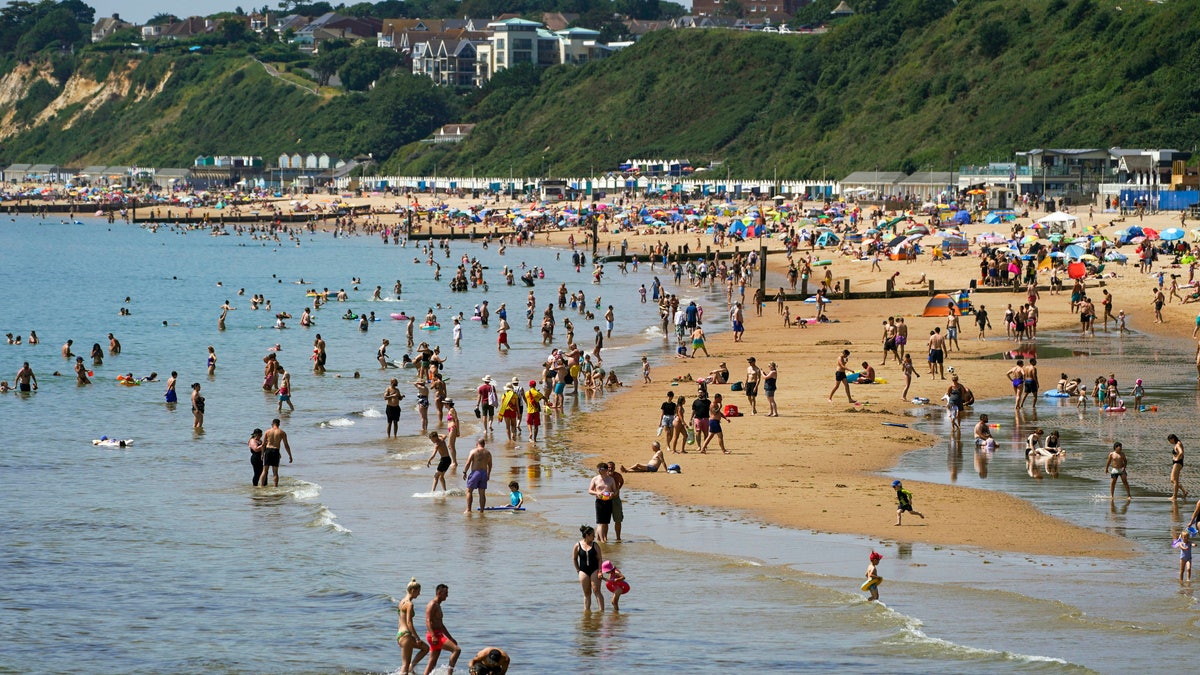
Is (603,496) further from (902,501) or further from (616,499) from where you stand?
(902,501)

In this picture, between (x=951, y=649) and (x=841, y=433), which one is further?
(x=841, y=433)

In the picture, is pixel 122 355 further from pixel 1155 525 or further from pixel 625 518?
pixel 1155 525

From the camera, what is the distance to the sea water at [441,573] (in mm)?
15586

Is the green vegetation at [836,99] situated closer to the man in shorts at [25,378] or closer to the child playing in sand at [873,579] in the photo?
the man in shorts at [25,378]

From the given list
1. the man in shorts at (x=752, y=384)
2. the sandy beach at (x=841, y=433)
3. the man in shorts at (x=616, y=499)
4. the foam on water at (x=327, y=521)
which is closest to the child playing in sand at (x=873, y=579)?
the sandy beach at (x=841, y=433)

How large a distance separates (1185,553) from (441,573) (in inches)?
336

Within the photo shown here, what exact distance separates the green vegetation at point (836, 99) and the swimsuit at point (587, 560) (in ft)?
302

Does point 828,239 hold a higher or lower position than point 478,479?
higher

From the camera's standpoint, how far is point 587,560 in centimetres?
1667

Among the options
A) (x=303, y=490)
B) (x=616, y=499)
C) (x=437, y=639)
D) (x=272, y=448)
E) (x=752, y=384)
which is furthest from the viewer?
(x=752, y=384)

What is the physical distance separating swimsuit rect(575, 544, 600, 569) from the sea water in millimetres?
544

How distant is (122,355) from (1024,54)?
93779 mm

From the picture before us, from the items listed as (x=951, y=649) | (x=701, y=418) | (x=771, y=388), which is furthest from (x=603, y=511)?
(x=771, y=388)

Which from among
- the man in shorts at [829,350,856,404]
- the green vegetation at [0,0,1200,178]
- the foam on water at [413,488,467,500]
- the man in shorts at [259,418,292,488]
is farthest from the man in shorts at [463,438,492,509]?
the green vegetation at [0,0,1200,178]
